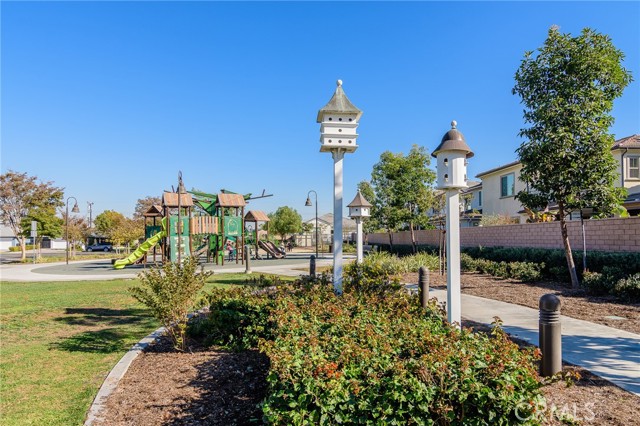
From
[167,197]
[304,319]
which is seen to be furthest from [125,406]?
[167,197]

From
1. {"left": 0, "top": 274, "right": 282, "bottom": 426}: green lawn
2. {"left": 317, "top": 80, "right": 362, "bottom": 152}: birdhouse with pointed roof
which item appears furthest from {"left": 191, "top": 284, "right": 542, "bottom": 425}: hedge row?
{"left": 317, "top": 80, "right": 362, "bottom": 152}: birdhouse with pointed roof

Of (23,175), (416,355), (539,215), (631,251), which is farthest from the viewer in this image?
(23,175)

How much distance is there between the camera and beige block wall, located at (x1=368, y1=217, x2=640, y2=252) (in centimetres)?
1088

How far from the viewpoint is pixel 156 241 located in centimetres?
2397

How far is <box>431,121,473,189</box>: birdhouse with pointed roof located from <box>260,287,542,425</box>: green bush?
2.30m

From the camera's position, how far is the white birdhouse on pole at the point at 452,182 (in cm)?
525

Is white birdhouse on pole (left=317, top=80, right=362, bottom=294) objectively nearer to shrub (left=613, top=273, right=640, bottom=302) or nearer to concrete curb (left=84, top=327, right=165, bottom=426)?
concrete curb (left=84, top=327, right=165, bottom=426)

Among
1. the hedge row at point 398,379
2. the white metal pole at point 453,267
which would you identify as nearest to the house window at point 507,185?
the white metal pole at point 453,267

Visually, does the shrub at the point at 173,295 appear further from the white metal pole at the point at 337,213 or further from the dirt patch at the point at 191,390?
the white metal pole at the point at 337,213

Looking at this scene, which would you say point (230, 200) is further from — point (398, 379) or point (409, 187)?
point (398, 379)

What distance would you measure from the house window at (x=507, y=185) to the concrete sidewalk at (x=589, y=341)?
22572 millimetres

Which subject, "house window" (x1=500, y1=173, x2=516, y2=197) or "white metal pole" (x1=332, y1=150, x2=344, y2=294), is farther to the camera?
"house window" (x1=500, y1=173, x2=516, y2=197)

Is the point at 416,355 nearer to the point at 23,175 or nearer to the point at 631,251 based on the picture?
the point at 631,251

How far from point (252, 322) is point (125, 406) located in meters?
2.06
